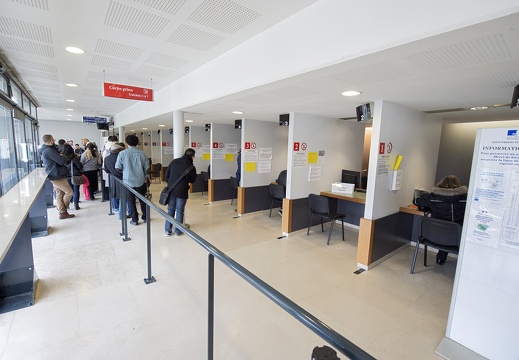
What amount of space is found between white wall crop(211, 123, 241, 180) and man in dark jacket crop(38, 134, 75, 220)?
130 inches

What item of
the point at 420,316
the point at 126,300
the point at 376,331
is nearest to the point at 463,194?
the point at 420,316

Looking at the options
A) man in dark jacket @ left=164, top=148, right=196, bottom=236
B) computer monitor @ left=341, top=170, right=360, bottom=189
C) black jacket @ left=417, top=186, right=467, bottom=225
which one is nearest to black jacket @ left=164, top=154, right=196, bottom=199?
man in dark jacket @ left=164, top=148, right=196, bottom=236

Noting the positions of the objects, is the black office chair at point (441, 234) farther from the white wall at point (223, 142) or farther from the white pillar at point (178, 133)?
the white wall at point (223, 142)

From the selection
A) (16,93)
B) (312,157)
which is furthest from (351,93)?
(16,93)

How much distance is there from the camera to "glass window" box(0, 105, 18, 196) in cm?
403

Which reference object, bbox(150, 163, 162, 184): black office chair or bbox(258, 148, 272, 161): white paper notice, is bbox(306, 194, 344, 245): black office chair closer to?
bbox(258, 148, 272, 161): white paper notice

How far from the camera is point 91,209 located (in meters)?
5.49

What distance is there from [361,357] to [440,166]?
637 cm

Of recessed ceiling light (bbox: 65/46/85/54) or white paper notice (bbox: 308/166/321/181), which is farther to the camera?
white paper notice (bbox: 308/166/321/181)

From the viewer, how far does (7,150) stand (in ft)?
14.3

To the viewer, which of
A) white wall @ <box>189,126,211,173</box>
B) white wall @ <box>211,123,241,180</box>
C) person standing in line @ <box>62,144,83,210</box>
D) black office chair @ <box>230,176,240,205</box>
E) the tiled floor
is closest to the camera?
the tiled floor

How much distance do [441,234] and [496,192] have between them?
4.81 ft

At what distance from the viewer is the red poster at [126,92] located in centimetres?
373

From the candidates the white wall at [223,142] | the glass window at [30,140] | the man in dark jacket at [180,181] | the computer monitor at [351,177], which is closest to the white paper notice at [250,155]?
the white wall at [223,142]
